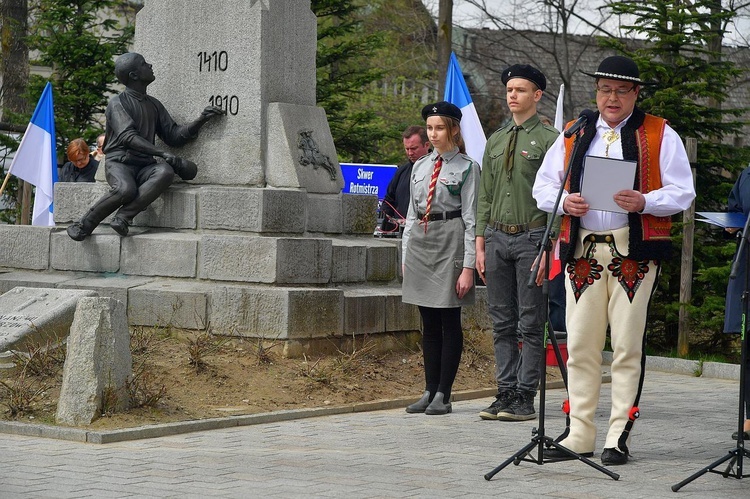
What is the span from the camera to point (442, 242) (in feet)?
29.4

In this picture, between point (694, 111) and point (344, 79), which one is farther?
point (344, 79)

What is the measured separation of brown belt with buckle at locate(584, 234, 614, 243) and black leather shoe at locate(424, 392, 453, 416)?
2.22m

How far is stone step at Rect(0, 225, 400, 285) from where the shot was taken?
1008 cm

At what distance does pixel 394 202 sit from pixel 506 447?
5008mm

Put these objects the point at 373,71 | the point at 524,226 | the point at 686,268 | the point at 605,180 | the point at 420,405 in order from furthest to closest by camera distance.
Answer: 1. the point at 373,71
2. the point at 686,268
3. the point at 420,405
4. the point at 524,226
5. the point at 605,180

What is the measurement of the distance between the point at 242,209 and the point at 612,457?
4.33m

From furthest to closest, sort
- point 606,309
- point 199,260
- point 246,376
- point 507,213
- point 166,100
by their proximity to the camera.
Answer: point 166,100 < point 199,260 < point 246,376 < point 507,213 < point 606,309

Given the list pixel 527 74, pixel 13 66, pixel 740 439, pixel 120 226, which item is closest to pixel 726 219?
pixel 740 439

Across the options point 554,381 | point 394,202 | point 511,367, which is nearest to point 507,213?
point 511,367

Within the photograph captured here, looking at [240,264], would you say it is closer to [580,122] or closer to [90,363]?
[90,363]

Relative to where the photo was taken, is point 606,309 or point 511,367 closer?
point 606,309

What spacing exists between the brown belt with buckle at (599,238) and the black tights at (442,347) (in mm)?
2073

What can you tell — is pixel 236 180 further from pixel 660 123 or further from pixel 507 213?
pixel 660 123

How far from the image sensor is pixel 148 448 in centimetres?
735
